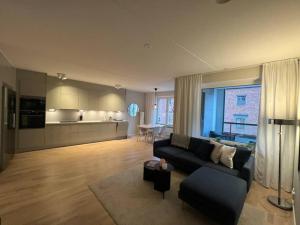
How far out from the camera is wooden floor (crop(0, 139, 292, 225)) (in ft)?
7.11

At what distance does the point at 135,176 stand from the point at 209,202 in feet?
6.17

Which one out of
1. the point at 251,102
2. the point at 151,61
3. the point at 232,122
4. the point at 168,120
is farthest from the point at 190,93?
the point at 168,120

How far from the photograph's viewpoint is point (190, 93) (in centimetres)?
481

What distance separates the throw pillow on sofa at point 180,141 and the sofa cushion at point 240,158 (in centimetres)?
133

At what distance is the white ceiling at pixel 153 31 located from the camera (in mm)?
1724

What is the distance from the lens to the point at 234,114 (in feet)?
20.8

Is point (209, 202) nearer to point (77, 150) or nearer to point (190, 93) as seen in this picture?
point (190, 93)

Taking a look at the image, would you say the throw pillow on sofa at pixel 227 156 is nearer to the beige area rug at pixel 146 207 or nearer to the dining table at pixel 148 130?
the beige area rug at pixel 146 207

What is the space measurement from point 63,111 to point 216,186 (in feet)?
20.4

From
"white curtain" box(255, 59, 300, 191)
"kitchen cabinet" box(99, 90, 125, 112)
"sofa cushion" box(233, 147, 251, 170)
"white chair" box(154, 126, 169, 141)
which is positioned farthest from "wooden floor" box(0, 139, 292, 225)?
"white chair" box(154, 126, 169, 141)

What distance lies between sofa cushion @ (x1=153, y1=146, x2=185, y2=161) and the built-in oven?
4.08 m

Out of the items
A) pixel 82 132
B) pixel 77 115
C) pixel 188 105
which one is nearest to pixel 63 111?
pixel 77 115

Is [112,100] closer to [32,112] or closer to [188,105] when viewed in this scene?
[32,112]

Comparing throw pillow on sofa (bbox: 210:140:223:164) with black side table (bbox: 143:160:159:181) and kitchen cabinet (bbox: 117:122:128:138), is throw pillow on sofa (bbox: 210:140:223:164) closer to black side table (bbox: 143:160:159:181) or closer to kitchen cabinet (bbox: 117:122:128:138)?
black side table (bbox: 143:160:159:181)
